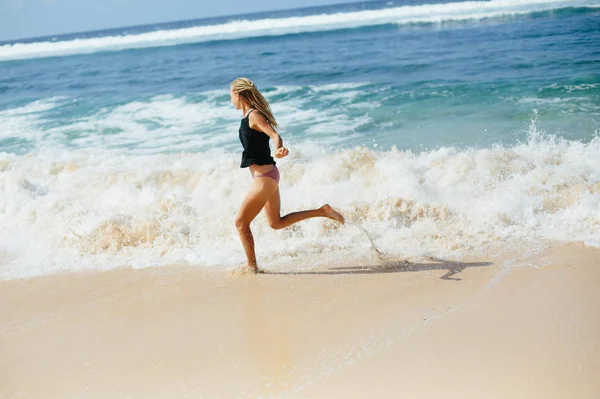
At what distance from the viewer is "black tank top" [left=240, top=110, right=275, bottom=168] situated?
4703mm

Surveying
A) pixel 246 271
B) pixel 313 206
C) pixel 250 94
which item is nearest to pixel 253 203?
pixel 246 271

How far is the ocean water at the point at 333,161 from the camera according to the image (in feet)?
19.0

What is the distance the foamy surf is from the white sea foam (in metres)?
25.2

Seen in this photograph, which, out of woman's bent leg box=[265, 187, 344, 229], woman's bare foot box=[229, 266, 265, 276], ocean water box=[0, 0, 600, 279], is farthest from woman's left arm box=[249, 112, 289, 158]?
ocean water box=[0, 0, 600, 279]

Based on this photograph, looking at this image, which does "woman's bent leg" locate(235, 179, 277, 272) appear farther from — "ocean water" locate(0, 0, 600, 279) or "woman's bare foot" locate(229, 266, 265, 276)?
"ocean water" locate(0, 0, 600, 279)

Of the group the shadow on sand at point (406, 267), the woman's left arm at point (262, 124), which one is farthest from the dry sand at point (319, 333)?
the woman's left arm at point (262, 124)

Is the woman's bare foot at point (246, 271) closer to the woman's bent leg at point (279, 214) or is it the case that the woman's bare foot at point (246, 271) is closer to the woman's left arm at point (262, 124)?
the woman's bent leg at point (279, 214)

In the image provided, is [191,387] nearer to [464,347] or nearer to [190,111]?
[464,347]

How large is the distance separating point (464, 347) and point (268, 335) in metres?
1.27

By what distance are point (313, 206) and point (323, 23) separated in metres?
40.6

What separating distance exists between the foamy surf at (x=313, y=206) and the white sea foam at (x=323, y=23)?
25211 mm

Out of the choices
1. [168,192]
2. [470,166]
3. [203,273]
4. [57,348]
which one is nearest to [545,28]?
[470,166]

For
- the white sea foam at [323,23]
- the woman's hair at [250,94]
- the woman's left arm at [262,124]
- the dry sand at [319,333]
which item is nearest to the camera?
the dry sand at [319,333]

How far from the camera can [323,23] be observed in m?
45.0
